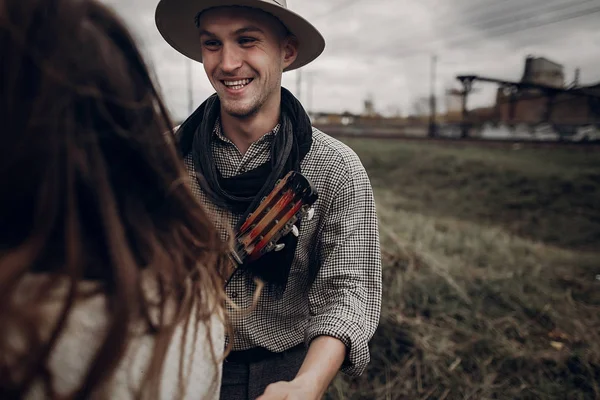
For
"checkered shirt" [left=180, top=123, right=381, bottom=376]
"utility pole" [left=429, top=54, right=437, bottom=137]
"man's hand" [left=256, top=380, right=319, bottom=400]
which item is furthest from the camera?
"utility pole" [left=429, top=54, right=437, bottom=137]

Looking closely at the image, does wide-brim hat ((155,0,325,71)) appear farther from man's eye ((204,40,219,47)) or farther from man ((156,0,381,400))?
man's eye ((204,40,219,47))

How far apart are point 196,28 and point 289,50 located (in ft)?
1.39

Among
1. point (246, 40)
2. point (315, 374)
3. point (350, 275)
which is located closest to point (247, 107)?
point (246, 40)

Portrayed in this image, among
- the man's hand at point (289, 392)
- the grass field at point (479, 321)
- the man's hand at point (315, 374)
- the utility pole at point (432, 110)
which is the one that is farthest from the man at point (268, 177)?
the utility pole at point (432, 110)

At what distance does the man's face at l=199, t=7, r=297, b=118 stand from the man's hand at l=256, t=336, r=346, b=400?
3.27 feet

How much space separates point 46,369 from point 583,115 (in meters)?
27.7

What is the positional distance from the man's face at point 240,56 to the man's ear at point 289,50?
0.10 meters

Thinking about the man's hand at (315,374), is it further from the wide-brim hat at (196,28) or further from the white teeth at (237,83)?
the wide-brim hat at (196,28)

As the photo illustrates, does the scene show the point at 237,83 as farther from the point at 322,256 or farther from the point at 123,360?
the point at 123,360

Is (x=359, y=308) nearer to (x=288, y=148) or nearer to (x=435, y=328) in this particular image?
(x=288, y=148)

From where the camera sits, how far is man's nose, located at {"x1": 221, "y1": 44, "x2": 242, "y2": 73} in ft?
6.55

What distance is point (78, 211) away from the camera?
30.9 inches

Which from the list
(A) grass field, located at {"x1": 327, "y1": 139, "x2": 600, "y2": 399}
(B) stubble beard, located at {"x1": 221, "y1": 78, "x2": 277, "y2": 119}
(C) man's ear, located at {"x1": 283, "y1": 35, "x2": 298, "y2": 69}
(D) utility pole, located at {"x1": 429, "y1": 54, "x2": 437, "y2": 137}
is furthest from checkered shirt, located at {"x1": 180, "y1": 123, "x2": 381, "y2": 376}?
(D) utility pole, located at {"x1": 429, "y1": 54, "x2": 437, "y2": 137}

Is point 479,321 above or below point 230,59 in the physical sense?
below
